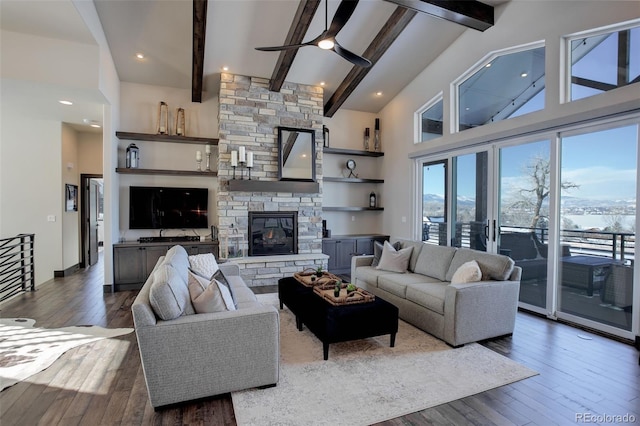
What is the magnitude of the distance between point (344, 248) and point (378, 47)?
392 centimetres

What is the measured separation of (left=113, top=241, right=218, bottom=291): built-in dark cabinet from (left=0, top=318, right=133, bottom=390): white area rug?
4.91 feet

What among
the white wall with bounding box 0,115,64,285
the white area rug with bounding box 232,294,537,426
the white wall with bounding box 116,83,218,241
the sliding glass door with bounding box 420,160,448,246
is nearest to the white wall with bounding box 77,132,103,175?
the white wall with bounding box 0,115,64,285

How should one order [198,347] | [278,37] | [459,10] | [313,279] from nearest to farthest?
[198,347], [313,279], [459,10], [278,37]

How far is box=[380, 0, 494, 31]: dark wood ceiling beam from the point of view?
405 cm

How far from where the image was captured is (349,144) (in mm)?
7531

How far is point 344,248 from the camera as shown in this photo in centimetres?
700

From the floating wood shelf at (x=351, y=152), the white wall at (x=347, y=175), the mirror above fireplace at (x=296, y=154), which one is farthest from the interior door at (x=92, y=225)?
the floating wood shelf at (x=351, y=152)

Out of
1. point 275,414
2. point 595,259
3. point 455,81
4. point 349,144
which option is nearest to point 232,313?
point 275,414

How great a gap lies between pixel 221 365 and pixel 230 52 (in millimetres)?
4745

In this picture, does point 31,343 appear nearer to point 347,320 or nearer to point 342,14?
point 347,320

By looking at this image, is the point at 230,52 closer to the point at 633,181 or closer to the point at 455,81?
the point at 455,81

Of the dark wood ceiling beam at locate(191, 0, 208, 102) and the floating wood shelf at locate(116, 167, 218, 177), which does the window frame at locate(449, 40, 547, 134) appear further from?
the floating wood shelf at locate(116, 167, 218, 177)

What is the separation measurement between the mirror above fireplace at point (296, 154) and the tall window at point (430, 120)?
217 centimetres

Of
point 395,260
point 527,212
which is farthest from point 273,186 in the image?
point 527,212
